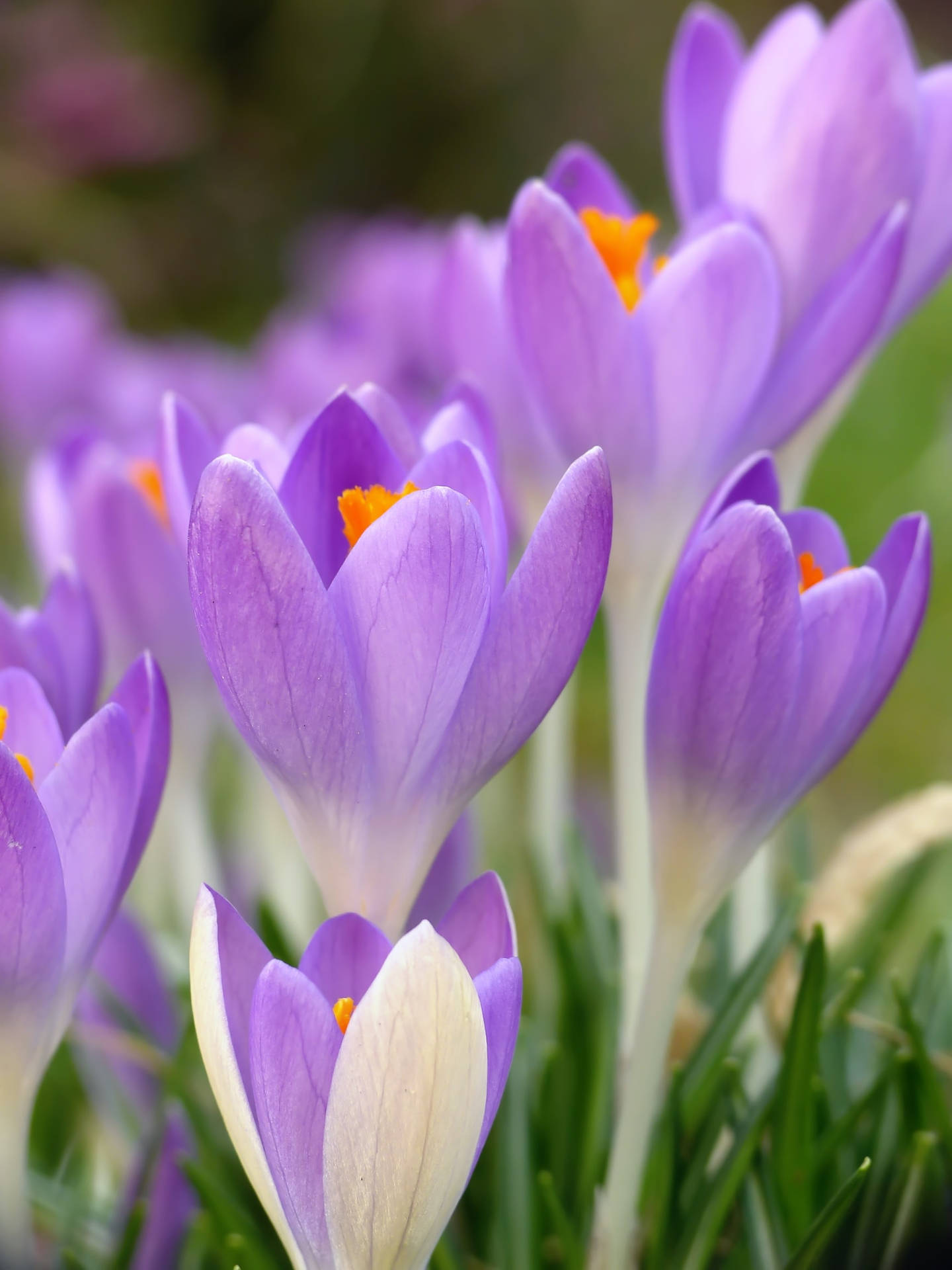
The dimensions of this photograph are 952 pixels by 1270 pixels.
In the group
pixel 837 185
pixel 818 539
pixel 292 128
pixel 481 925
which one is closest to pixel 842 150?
pixel 837 185

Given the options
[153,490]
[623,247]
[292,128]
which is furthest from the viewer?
[292,128]

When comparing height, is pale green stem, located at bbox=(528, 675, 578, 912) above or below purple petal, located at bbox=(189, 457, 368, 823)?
above

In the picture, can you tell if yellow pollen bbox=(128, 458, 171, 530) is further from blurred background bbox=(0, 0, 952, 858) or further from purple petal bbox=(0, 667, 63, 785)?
blurred background bbox=(0, 0, 952, 858)

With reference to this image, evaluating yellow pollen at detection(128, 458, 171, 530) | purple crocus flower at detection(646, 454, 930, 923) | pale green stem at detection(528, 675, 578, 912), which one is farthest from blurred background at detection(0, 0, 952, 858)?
purple crocus flower at detection(646, 454, 930, 923)

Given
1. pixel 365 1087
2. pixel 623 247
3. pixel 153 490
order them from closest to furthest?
pixel 365 1087, pixel 623 247, pixel 153 490

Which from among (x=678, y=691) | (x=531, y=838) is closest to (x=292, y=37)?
(x=531, y=838)

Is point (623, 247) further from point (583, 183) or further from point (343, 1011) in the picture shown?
point (343, 1011)
